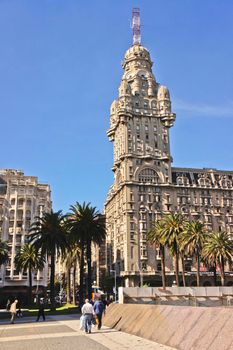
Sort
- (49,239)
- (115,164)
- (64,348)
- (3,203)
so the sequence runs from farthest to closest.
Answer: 1. (115,164)
2. (3,203)
3. (49,239)
4. (64,348)

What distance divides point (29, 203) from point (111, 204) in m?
27.3

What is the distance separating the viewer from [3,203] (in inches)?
3848

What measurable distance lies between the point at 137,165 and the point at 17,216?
34.3m

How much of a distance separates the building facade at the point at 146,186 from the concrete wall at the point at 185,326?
244 ft

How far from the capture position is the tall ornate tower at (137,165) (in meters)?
94.7

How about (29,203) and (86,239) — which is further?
(29,203)

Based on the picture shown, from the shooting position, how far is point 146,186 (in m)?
100

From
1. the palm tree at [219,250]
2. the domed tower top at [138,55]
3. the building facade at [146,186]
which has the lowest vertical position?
the palm tree at [219,250]

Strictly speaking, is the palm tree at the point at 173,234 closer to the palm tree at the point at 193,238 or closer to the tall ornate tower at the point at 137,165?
the palm tree at the point at 193,238

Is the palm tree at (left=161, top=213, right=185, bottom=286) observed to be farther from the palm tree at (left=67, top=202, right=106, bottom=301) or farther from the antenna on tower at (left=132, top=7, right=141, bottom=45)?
the antenna on tower at (left=132, top=7, right=141, bottom=45)

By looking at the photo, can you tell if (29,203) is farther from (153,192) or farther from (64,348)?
(64,348)

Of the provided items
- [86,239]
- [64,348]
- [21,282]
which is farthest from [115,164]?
[64,348]

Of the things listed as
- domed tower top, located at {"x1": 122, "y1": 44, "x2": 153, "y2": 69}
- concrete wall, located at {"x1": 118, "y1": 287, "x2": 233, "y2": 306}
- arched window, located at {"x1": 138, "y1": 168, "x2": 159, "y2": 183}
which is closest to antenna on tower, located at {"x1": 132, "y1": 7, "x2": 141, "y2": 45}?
domed tower top, located at {"x1": 122, "y1": 44, "x2": 153, "y2": 69}

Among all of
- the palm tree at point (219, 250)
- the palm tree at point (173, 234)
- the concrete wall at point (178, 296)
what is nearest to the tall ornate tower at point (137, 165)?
the palm tree at point (219, 250)
